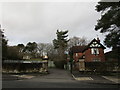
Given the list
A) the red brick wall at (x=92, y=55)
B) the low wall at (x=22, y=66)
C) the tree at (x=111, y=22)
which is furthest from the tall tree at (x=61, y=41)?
the tree at (x=111, y=22)

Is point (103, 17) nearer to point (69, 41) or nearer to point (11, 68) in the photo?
point (11, 68)

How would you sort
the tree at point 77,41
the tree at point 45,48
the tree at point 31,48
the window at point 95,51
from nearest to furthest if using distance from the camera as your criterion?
the window at point 95,51
the tree at point 77,41
the tree at point 31,48
the tree at point 45,48

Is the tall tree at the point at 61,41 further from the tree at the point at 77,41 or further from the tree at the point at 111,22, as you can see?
the tree at the point at 111,22

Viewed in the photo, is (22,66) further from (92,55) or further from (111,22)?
(92,55)

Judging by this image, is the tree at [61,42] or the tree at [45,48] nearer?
the tree at [61,42]

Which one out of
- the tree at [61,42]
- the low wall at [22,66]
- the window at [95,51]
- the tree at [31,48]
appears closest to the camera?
the low wall at [22,66]

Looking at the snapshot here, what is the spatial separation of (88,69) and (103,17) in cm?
1303

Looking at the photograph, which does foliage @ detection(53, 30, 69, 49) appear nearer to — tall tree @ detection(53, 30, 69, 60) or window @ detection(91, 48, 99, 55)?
tall tree @ detection(53, 30, 69, 60)

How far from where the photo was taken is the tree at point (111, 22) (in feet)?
63.9

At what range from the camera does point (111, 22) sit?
19812 mm

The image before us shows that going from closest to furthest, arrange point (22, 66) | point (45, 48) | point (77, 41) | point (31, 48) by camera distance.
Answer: point (22, 66), point (77, 41), point (31, 48), point (45, 48)

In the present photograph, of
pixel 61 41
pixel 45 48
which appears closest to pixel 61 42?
pixel 61 41

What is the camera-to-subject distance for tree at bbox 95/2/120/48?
19.5 meters

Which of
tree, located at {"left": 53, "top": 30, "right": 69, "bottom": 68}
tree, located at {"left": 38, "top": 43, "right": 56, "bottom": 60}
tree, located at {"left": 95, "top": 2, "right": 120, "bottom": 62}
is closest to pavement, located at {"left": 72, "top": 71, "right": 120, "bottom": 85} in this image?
tree, located at {"left": 95, "top": 2, "right": 120, "bottom": 62}
